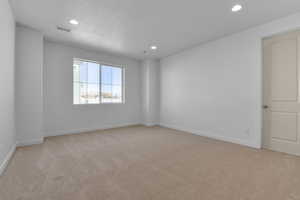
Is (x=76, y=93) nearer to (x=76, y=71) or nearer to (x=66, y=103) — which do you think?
(x=66, y=103)

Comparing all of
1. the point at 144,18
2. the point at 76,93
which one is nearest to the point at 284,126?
the point at 144,18

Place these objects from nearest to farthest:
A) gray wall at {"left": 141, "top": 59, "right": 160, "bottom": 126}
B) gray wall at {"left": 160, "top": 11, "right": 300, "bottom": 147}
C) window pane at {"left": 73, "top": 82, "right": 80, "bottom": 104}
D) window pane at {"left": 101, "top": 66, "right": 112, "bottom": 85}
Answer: gray wall at {"left": 160, "top": 11, "right": 300, "bottom": 147}
window pane at {"left": 73, "top": 82, "right": 80, "bottom": 104}
window pane at {"left": 101, "top": 66, "right": 112, "bottom": 85}
gray wall at {"left": 141, "top": 59, "right": 160, "bottom": 126}

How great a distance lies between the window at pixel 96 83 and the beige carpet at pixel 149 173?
198cm

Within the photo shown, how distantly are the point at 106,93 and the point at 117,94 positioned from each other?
1.52 ft

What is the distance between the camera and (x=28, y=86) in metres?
3.25

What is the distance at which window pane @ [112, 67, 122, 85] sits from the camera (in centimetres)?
545

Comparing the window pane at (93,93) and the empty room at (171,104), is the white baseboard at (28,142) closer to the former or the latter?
the empty room at (171,104)

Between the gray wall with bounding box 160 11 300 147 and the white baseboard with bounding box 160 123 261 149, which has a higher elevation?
the gray wall with bounding box 160 11 300 147

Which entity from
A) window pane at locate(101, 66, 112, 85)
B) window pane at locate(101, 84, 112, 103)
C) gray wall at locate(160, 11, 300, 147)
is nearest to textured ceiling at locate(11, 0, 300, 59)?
gray wall at locate(160, 11, 300, 147)

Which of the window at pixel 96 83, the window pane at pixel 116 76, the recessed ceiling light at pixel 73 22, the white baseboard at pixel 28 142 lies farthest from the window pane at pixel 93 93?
the recessed ceiling light at pixel 73 22

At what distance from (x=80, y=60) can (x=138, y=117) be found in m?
3.14

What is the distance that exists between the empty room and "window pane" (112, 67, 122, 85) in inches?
10.8

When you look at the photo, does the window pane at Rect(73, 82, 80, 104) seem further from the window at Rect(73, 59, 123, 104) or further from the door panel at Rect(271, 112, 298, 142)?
the door panel at Rect(271, 112, 298, 142)

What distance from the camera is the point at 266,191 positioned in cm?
165
